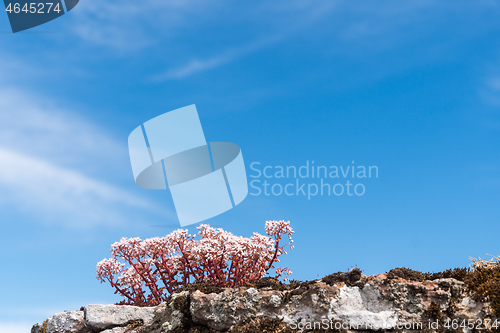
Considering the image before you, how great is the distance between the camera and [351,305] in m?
8.33

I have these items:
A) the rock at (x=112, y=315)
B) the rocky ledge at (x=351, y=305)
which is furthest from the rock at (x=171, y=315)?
the rock at (x=112, y=315)

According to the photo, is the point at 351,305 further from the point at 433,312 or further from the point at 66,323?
the point at 66,323

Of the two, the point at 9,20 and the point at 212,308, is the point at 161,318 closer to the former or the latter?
the point at 212,308

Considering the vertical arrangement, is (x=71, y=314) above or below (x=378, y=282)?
above

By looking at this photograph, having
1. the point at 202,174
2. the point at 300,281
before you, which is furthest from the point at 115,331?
the point at 202,174

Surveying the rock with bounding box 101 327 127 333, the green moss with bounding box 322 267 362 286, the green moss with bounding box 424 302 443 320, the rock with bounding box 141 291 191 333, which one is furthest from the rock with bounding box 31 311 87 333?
the green moss with bounding box 424 302 443 320

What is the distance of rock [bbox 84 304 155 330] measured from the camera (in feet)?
33.5

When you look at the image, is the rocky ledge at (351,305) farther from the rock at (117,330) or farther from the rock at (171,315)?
the rock at (117,330)

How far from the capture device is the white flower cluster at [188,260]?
10.9m

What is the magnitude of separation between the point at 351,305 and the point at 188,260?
4.93 metres

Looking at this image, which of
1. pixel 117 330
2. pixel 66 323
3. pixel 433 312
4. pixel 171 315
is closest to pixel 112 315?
pixel 117 330

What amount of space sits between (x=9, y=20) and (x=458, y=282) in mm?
15496

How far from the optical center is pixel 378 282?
27.9 ft

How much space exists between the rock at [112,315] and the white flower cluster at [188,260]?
3.94 feet
